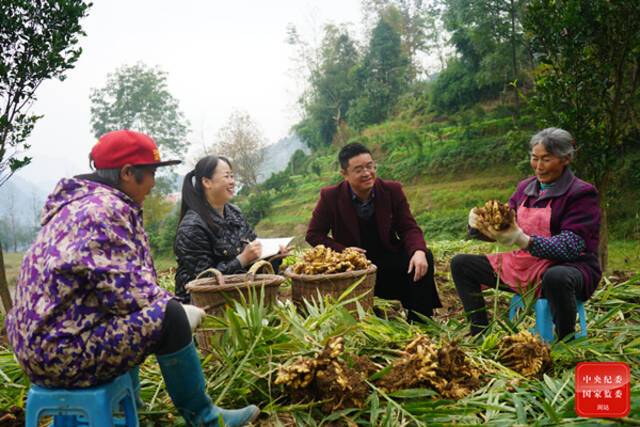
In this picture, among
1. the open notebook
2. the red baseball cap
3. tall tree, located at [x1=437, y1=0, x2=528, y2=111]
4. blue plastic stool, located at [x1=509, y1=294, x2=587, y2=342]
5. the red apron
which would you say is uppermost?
tall tree, located at [x1=437, y1=0, x2=528, y2=111]

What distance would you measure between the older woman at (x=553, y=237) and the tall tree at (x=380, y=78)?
22840 mm

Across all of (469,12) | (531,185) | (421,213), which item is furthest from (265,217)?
(531,185)

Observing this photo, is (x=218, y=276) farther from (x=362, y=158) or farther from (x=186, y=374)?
(x=362, y=158)

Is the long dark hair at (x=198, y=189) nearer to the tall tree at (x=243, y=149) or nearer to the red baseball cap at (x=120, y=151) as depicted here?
the red baseball cap at (x=120, y=151)

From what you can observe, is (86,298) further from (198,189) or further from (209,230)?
(198,189)

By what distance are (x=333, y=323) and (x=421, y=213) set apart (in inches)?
439

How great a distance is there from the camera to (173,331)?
199 cm

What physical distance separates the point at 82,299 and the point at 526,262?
246 cm

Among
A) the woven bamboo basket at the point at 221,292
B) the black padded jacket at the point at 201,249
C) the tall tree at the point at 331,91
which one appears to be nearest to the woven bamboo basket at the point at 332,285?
the woven bamboo basket at the point at 221,292

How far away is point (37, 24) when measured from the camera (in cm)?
501

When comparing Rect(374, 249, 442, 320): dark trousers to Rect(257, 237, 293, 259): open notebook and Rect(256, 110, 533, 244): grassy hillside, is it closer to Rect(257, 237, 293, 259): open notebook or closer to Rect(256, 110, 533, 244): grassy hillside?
Rect(257, 237, 293, 259): open notebook

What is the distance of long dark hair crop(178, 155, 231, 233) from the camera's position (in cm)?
363

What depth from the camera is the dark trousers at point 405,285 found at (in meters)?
3.82

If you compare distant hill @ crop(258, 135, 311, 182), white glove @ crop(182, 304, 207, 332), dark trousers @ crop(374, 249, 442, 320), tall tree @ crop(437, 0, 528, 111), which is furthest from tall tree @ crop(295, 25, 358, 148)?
white glove @ crop(182, 304, 207, 332)
